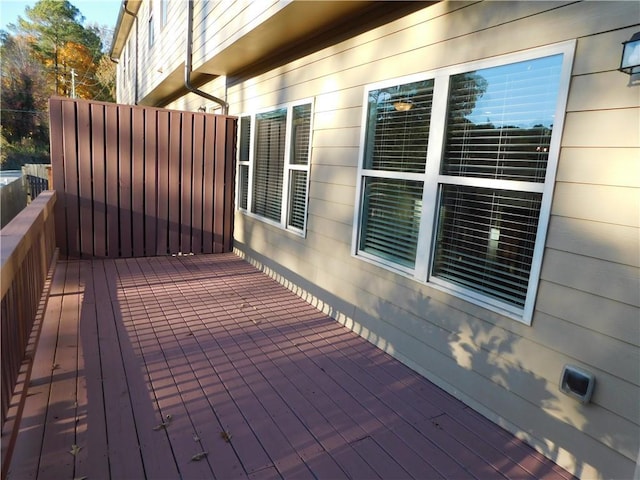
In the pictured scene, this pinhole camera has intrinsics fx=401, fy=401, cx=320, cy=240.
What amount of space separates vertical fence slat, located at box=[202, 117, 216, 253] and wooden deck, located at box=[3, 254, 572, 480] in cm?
224

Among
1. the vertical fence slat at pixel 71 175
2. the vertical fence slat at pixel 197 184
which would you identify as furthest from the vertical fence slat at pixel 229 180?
the vertical fence slat at pixel 71 175

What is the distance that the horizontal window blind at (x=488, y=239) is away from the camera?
2.13m

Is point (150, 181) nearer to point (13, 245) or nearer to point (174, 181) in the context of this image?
point (174, 181)

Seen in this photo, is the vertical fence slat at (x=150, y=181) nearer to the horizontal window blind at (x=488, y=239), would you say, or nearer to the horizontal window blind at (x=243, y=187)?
the horizontal window blind at (x=243, y=187)

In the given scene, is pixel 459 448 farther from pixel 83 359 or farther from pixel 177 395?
pixel 83 359

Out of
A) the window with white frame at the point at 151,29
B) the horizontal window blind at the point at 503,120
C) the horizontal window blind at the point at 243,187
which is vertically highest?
the window with white frame at the point at 151,29

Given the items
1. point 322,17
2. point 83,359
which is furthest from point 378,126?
point 83,359

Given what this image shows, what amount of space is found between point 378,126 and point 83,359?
2.70 meters

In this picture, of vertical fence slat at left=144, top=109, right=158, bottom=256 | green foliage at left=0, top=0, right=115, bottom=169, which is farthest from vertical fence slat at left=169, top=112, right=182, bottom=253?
green foliage at left=0, top=0, right=115, bottom=169

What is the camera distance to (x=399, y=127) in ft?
9.78

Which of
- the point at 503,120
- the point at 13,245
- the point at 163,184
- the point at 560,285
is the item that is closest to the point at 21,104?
the point at 163,184

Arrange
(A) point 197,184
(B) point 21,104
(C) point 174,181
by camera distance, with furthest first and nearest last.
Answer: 1. (B) point 21,104
2. (A) point 197,184
3. (C) point 174,181

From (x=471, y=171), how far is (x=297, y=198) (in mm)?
2399

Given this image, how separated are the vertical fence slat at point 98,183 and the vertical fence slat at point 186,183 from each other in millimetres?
958
